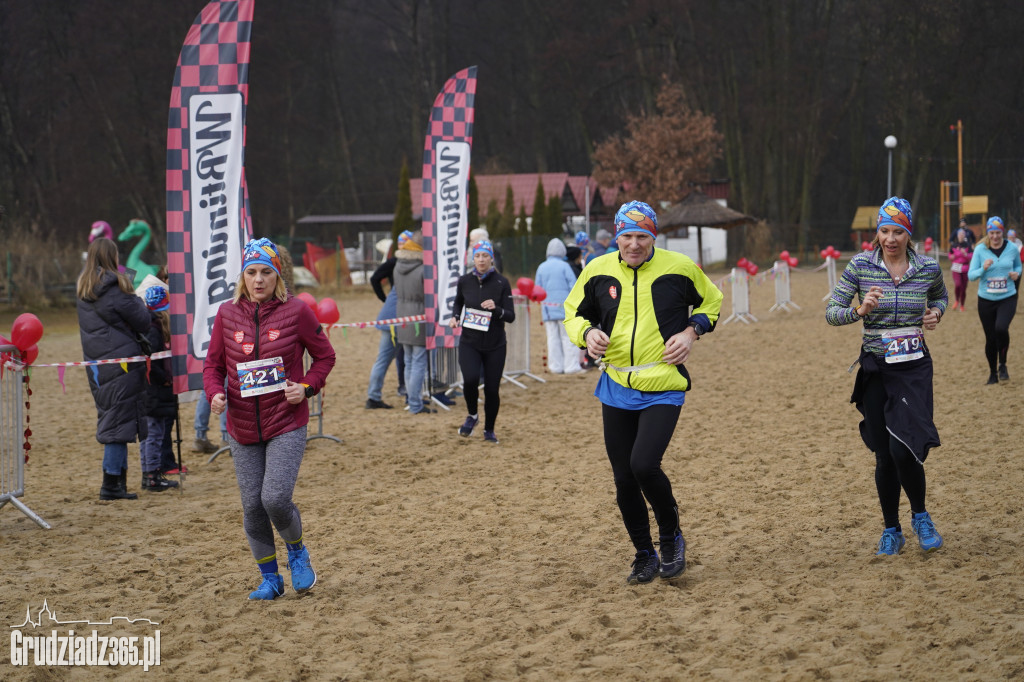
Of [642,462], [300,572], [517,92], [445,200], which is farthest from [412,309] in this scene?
[517,92]

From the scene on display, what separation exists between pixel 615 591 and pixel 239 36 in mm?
5314

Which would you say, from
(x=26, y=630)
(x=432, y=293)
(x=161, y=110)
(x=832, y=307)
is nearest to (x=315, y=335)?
(x=26, y=630)

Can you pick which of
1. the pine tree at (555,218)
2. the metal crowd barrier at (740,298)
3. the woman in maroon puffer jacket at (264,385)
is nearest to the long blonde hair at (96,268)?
the woman in maroon puffer jacket at (264,385)

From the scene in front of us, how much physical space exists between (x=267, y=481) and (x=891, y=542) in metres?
3.42

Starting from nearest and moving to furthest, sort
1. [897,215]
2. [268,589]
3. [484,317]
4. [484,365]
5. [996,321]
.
Result: [268,589], [897,215], [484,317], [484,365], [996,321]

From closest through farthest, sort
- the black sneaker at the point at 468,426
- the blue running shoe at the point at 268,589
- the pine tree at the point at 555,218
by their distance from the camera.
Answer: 1. the blue running shoe at the point at 268,589
2. the black sneaker at the point at 468,426
3. the pine tree at the point at 555,218

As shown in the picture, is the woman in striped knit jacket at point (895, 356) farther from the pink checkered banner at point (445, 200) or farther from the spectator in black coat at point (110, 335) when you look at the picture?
the pink checkered banner at point (445, 200)

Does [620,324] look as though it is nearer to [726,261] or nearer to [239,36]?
[239,36]

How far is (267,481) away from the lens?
5.21 metres

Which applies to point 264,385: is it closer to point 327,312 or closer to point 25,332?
point 25,332

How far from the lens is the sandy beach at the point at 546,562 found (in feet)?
15.0

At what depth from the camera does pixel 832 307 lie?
19.3ft

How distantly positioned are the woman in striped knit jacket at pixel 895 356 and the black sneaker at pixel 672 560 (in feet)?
3.91

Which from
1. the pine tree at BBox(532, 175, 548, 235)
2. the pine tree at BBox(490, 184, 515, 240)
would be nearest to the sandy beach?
the pine tree at BBox(490, 184, 515, 240)
